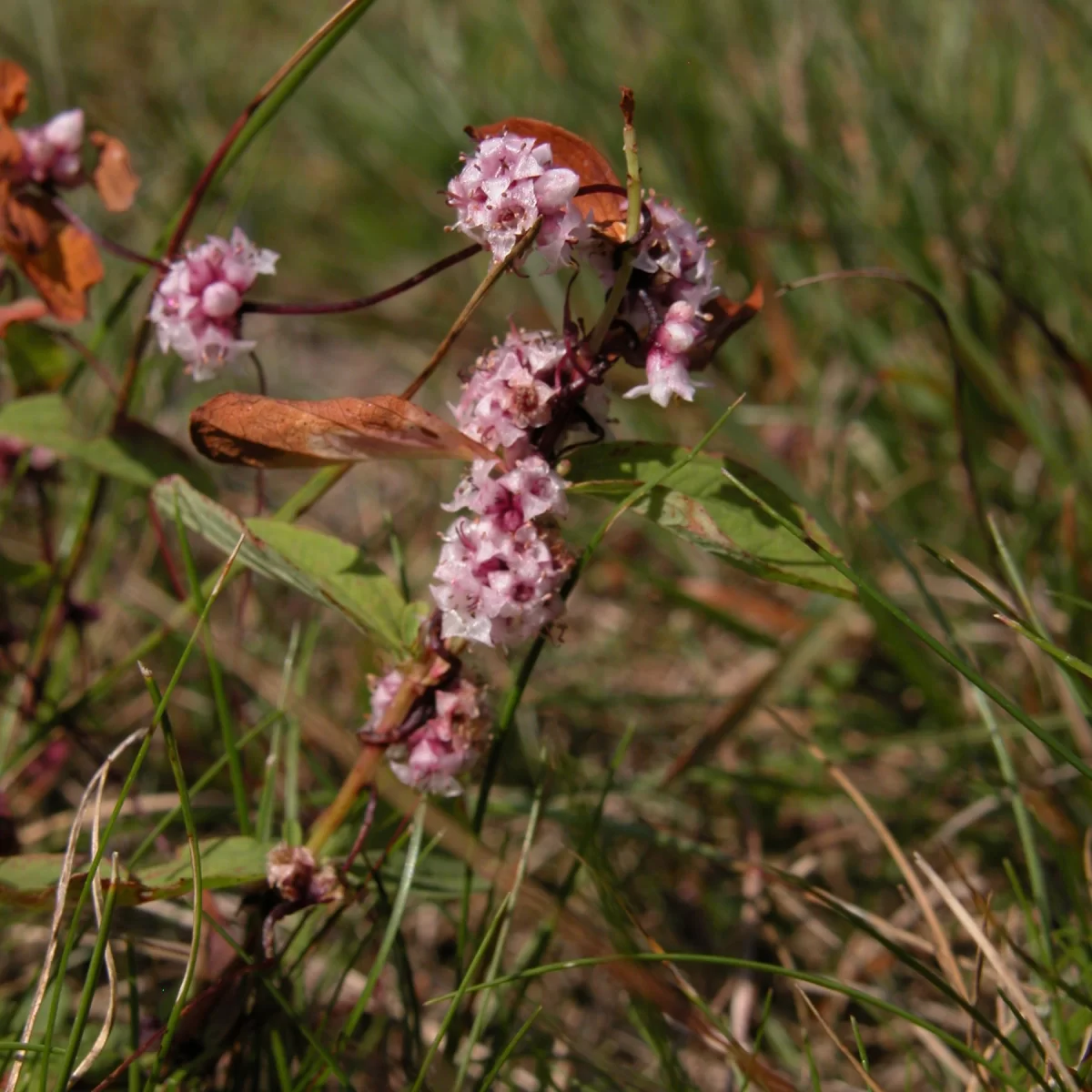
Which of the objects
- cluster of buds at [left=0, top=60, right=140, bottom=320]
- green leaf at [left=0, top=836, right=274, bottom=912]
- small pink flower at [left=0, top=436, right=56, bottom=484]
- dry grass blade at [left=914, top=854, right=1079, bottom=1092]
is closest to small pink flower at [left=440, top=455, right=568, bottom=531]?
green leaf at [left=0, top=836, right=274, bottom=912]

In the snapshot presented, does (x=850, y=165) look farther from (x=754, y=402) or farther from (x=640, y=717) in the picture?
(x=640, y=717)

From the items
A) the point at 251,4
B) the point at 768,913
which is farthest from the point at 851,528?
the point at 251,4

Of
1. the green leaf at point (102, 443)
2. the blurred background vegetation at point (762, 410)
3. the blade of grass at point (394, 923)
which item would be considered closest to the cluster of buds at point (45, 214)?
the green leaf at point (102, 443)

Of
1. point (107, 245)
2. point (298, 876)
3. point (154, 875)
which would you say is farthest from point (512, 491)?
point (107, 245)

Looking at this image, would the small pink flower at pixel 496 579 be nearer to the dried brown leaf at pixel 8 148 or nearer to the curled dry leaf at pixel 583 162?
the curled dry leaf at pixel 583 162

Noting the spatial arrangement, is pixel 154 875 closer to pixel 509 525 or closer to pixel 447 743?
pixel 447 743
